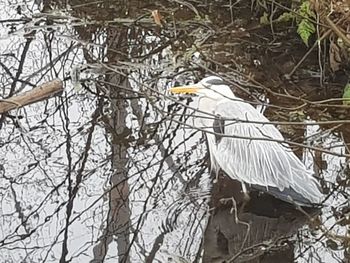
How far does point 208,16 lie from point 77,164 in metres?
2.76

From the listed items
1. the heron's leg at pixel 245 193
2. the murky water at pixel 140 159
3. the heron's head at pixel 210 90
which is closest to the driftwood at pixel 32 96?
the murky water at pixel 140 159

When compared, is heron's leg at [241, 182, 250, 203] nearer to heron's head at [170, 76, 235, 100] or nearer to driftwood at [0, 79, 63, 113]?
heron's head at [170, 76, 235, 100]

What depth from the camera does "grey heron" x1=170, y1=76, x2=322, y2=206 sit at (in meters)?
3.62

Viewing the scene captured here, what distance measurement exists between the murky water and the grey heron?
0.29 feet

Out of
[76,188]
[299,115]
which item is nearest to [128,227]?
[76,188]

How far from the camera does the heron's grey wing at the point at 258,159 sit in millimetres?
3641

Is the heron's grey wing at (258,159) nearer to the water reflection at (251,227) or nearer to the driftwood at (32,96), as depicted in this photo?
the water reflection at (251,227)

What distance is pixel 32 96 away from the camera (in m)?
4.42

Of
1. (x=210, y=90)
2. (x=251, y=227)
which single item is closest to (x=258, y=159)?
(x=251, y=227)

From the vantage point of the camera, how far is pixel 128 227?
135 inches

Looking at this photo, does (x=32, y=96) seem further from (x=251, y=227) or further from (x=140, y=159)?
(x=251, y=227)

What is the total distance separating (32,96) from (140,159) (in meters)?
0.78

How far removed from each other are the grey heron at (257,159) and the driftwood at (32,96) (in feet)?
3.38

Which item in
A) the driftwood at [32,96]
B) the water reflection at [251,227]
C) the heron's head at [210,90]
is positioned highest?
the driftwood at [32,96]
